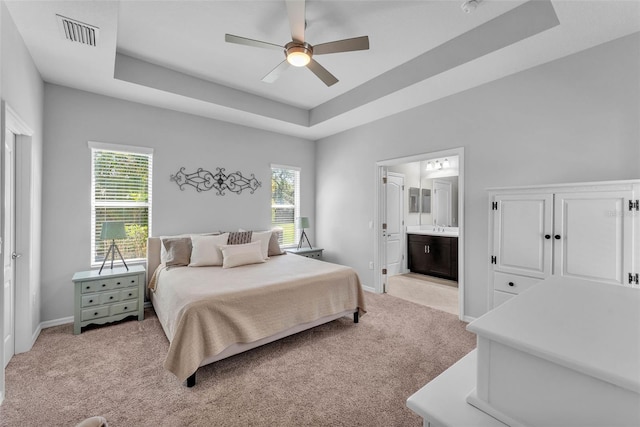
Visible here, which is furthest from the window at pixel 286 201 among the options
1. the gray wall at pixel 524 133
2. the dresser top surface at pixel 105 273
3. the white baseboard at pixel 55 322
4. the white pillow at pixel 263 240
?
the white baseboard at pixel 55 322

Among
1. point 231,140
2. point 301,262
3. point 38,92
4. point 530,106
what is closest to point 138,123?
point 38,92

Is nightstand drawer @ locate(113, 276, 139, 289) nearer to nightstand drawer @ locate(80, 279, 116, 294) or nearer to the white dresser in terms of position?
nightstand drawer @ locate(80, 279, 116, 294)

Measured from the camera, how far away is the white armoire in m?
2.07

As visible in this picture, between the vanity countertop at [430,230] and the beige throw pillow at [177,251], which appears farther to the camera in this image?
the vanity countertop at [430,230]

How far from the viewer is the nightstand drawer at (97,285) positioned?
295 centimetres

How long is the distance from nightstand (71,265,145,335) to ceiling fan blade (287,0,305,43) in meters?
3.03

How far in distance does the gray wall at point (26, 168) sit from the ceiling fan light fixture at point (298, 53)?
2010 millimetres

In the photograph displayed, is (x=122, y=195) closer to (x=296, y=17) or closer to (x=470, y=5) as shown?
(x=296, y=17)

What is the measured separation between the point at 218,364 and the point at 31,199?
235 centimetres

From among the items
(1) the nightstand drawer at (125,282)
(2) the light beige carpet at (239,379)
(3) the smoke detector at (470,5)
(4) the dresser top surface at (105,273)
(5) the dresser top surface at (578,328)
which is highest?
(3) the smoke detector at (470,5)

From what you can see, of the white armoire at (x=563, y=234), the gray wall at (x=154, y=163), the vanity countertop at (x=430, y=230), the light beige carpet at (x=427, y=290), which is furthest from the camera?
the vanity countertop at (x=430, y=230)

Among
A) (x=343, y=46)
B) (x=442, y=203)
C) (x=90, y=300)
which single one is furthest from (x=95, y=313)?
(x=442, y=203)

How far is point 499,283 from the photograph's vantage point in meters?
2.79

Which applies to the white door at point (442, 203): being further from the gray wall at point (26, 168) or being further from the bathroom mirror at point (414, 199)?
the gray wall at point (26, 168)
